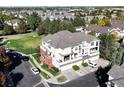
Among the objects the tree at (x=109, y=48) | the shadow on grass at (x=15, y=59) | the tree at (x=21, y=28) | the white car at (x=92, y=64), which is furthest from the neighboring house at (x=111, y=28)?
the shadow on grass at (x=15, y=59)

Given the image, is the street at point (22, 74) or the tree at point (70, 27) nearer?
the street at point (22, 74)

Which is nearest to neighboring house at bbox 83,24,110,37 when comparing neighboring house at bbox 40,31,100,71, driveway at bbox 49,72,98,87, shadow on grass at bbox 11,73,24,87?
neighboring house at bbox 40,31,100,71

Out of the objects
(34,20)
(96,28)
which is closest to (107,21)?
(96,28)

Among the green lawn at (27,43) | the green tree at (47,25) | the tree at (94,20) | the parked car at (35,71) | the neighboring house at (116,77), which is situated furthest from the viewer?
the tree at (94,20)

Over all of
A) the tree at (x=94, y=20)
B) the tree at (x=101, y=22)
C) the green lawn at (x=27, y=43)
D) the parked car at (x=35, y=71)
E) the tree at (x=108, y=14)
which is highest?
the tree at (x=108, y=14)

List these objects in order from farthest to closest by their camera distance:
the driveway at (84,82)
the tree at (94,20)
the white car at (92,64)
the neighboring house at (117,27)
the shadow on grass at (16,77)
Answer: the neighboring house at (117,27), the tree at (94,20), the white car at (92,64), the shadow on grass at (16,77), the driveway at (84,82)

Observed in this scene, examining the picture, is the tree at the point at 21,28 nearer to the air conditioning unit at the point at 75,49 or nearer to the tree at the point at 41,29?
the tree at the point at 41,29

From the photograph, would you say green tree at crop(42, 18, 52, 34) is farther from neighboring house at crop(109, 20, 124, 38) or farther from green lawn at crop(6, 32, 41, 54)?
neighboring house at crop(109, 20, 124, 38)
